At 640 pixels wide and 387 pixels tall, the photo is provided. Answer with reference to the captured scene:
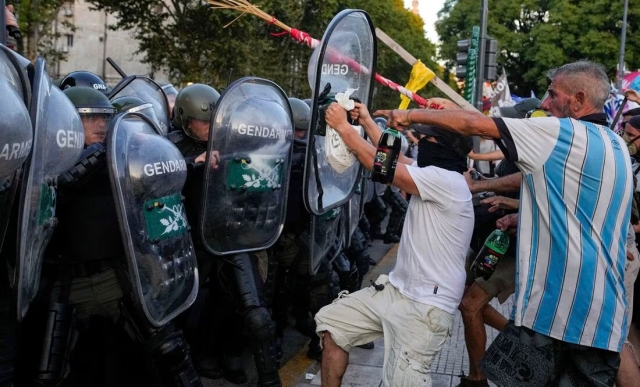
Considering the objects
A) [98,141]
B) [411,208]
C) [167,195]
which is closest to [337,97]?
[411,208]

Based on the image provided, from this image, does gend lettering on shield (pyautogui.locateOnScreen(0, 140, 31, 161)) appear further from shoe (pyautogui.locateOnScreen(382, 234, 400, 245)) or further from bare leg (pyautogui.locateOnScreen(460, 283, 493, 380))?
shoe (pyautogui.locateOnScreen(382, 234, 400, 245))

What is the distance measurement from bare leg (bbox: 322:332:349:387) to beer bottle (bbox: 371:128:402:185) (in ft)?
2.71

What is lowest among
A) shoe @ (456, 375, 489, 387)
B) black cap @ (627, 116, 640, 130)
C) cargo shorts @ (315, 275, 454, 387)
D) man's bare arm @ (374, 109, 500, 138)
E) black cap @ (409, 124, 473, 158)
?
shoe @ (456, 375, 489, 387)

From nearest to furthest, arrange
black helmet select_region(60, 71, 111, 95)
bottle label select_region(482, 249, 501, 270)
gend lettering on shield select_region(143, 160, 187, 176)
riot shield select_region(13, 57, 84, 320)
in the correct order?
1. riot shield select_region(13, 57, 84, 320)
2. gend lettering on shield select_region(143, 160, 187, 176)
3. bottle label select_region(482, 249, 501, 270)
4. black helmet select_region(60, 71, 111, 95)

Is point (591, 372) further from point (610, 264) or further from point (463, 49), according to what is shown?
point (463, 49)

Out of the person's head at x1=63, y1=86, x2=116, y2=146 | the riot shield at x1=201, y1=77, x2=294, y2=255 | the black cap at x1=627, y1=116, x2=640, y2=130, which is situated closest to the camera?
the person's head at x1=63, y1=86, x2=116, y2=146

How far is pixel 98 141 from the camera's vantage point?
393cm

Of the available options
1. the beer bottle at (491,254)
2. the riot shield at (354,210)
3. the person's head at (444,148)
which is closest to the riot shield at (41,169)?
the person's head at (444,148)

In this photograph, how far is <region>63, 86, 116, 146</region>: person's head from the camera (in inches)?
153

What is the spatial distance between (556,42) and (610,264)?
33971 millimetres

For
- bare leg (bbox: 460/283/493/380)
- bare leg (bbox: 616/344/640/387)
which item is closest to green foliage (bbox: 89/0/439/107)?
bare leg (bbox: 460/283/493/380)

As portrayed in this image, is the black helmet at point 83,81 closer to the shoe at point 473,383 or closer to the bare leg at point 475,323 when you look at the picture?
→ the bare leg at point 475,323

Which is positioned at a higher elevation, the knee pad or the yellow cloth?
the yellow cloth

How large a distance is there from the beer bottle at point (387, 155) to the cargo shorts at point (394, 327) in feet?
2.00
